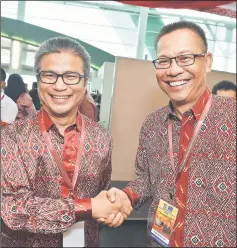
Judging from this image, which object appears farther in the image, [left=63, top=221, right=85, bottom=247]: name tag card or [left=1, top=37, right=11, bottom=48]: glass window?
[left=1, top=37, right=11, bottom=48]: glass window

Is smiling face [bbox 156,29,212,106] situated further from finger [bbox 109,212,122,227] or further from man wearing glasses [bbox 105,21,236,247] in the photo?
finger [bbox 109,212,122,227]

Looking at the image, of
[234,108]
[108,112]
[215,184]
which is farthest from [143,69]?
[215,184]

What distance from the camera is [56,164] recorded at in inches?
33.5

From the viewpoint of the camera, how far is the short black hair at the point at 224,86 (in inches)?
49.7

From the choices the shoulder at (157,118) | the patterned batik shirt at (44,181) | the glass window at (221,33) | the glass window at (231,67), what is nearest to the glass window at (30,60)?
the patterned batik shirt at (44,181)

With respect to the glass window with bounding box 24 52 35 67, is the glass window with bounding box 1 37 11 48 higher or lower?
higher

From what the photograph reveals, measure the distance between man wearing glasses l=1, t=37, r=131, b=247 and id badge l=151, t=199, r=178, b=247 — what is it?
3.9 inches

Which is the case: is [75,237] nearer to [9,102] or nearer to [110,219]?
[110,219]

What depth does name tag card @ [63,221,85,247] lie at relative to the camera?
0.86 metres

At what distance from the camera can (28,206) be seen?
0.77 metres

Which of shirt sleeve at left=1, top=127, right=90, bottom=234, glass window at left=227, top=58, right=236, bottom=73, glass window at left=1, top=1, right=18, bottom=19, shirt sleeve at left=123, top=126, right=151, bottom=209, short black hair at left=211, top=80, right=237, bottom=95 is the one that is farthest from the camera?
glass window at left=227, top=58, right=236, bottom=73

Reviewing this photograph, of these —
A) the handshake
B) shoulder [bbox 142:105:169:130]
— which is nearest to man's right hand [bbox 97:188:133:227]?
the handshake

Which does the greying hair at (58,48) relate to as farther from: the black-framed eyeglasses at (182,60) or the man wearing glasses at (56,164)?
the black-framed eyeglasses at (182,60)

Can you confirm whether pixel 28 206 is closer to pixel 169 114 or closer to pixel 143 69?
pixel 169 114
